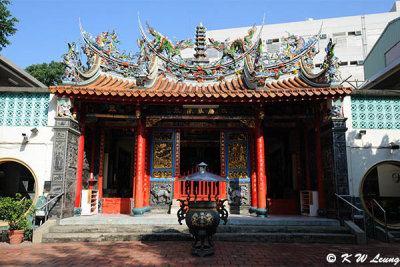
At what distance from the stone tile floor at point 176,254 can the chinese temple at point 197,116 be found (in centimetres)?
171

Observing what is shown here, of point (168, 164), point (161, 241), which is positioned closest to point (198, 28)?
point (168, 164)

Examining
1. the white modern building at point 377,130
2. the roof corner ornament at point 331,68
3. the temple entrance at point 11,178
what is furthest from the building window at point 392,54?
the temple entrance at point 11,178

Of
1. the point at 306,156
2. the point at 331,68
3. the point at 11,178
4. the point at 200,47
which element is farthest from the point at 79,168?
the point at 331,68

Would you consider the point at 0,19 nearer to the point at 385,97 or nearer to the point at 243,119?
the point at 243,119

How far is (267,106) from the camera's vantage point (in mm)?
9086

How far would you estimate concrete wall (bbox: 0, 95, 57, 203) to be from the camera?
7.91 m

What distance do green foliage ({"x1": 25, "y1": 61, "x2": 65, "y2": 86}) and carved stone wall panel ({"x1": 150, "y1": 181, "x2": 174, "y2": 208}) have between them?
18.1m

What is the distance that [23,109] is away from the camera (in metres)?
8.27

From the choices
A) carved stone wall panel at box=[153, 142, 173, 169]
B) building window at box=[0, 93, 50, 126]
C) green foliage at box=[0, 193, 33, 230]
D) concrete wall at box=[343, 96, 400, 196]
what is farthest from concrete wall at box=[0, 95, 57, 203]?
concrete wall at box=[343, 96, 400, 196]

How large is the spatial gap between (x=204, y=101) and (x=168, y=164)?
268 centimetres

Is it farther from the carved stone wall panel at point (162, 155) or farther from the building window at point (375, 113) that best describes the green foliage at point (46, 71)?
the building window at point (375, 113)

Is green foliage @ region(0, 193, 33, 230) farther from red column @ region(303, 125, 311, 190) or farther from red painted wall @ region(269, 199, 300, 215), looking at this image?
red column @ region(303, 125, 311, 190)

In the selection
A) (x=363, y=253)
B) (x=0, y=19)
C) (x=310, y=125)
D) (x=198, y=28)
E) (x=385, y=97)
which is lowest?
(x=363, y=253)

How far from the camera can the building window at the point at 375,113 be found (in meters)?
8.40
